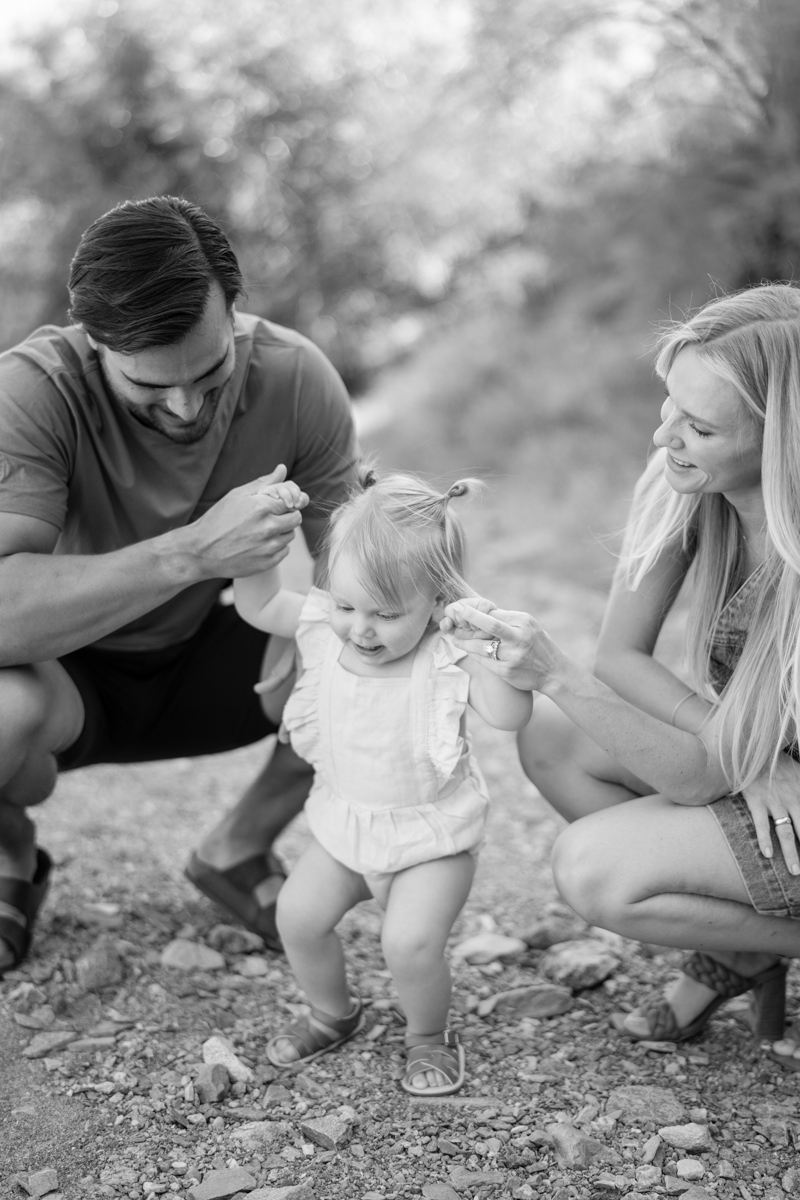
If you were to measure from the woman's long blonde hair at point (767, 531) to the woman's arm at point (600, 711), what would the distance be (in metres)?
0.07

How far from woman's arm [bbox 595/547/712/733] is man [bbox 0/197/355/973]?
70 cm

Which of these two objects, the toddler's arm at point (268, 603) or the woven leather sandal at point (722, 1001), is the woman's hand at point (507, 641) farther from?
the woven leather sandal at point (722, 1001)

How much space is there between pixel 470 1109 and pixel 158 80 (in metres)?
13.8

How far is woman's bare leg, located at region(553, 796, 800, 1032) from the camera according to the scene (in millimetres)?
2100

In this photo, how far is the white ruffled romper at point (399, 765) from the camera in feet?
6.99

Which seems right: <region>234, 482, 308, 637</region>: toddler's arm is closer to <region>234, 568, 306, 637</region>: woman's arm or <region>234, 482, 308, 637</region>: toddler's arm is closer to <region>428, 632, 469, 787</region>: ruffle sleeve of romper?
<region>234, 568, 306, 637</region>: woman's arm

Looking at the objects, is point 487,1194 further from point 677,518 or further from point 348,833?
point 677,518

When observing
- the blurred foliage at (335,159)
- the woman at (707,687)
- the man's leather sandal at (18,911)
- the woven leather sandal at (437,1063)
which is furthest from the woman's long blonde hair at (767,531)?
the blurred foliage at (335,159)

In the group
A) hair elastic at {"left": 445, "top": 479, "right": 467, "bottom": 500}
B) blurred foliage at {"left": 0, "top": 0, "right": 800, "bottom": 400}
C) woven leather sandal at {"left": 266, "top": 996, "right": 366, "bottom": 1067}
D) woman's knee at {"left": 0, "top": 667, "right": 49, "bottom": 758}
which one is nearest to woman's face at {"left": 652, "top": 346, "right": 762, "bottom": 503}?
hair elastic at {"left": 445, "top": 479, "right": 467, "bottom": 500}

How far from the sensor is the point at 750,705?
211cm

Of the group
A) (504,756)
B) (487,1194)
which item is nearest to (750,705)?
(487,1194)

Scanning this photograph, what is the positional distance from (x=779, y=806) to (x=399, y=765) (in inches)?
27.7

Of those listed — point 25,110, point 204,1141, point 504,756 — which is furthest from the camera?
point 25,110

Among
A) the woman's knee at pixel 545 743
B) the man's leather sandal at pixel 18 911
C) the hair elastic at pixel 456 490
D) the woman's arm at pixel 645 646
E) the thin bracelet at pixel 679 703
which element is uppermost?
the hair elastic at pixel 456 490
